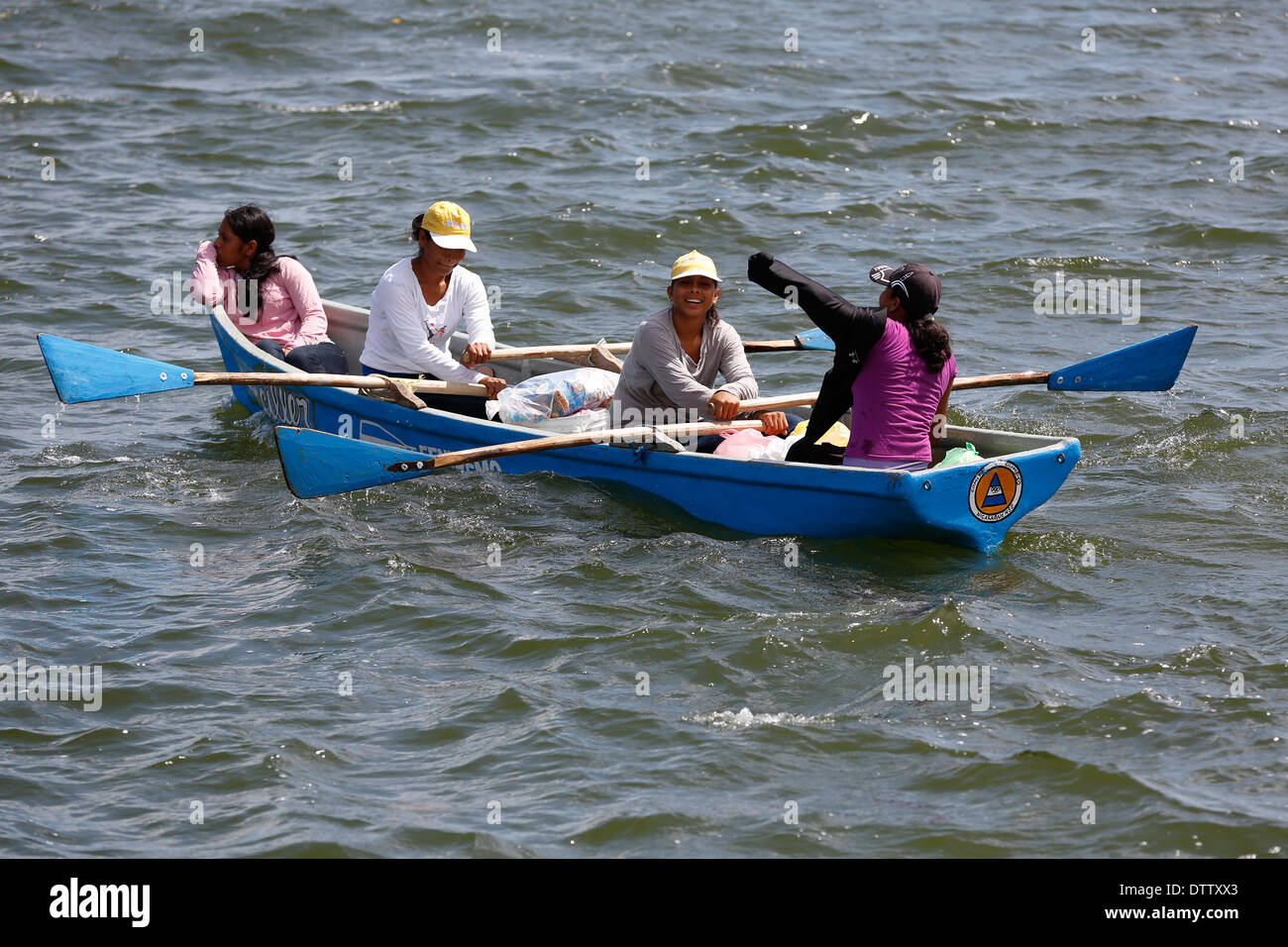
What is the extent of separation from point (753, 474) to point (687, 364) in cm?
76

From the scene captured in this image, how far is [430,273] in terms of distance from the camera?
8.07 m

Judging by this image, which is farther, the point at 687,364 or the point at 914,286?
the point at 687,364

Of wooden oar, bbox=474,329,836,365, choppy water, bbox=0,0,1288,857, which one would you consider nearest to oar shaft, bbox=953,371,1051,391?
choppy water, bbox=0,0,1288,857

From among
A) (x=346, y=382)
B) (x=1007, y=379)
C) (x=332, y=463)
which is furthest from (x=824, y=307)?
(x=346, y=382)

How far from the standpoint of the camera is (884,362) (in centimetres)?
646

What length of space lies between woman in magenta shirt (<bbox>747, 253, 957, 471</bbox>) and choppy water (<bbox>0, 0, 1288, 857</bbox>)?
1.61 feet

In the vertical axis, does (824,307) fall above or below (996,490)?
above
